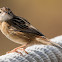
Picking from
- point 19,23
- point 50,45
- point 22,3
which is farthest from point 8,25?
point 22,3

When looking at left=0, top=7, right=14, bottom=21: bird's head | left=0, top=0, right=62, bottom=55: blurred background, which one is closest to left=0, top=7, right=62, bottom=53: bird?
left=0, top=7, right=14, bottom=21: bird's head

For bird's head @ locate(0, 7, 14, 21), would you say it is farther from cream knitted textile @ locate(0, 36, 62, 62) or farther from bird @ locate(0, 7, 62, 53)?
cream knitted textile @ locate(0, 36, 62, 62)

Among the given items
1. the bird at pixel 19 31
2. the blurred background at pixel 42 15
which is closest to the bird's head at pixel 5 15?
the bird at pixel 19 31

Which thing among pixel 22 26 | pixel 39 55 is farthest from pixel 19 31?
pixel 39 55

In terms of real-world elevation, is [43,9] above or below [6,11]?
above

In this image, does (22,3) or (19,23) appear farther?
(22,3)

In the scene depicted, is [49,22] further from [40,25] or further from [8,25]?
[8,25]
